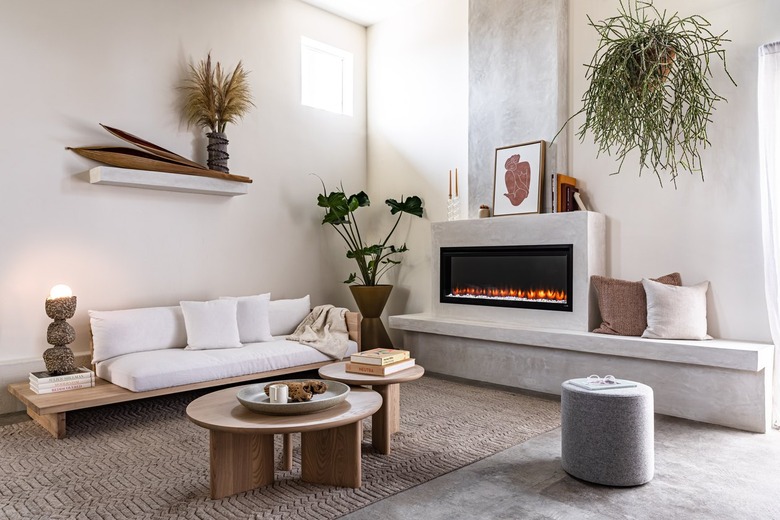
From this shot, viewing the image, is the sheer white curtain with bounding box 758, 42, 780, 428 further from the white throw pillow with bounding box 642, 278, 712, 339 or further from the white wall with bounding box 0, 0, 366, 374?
the white wall with bounding box 0, 0, 366, 374

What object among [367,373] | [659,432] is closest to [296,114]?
[367,373]

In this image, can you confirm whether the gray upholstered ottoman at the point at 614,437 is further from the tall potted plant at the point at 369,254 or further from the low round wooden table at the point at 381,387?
the tall potted plant at the point at 369,254

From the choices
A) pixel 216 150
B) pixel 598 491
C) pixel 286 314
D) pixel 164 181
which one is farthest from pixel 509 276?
pixel 164 181

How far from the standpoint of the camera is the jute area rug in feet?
7.94

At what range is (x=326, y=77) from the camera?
20.1ft

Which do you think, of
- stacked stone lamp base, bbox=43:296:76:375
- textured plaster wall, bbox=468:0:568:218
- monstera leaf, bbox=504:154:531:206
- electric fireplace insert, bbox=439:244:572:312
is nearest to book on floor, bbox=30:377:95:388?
stacked stone lamp base, bbox=43:296:76:375

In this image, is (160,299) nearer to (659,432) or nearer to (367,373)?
(367,373)

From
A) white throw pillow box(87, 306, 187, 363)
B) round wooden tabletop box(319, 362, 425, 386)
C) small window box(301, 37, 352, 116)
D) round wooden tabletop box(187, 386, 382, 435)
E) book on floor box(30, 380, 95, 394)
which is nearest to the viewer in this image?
round wooden tabletop box(187, 386, 382, 435)

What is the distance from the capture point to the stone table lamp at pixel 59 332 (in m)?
3.69

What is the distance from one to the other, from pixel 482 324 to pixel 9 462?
11.0 feet

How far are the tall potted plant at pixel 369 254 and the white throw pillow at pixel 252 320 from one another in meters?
1.03

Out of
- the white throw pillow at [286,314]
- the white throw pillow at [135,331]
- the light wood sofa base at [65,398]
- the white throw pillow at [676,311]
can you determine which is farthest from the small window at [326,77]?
the white throw pillow at [676,311]

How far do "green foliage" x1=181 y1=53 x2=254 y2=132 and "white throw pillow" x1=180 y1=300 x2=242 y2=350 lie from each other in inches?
60.5

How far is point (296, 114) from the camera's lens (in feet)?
18.7
